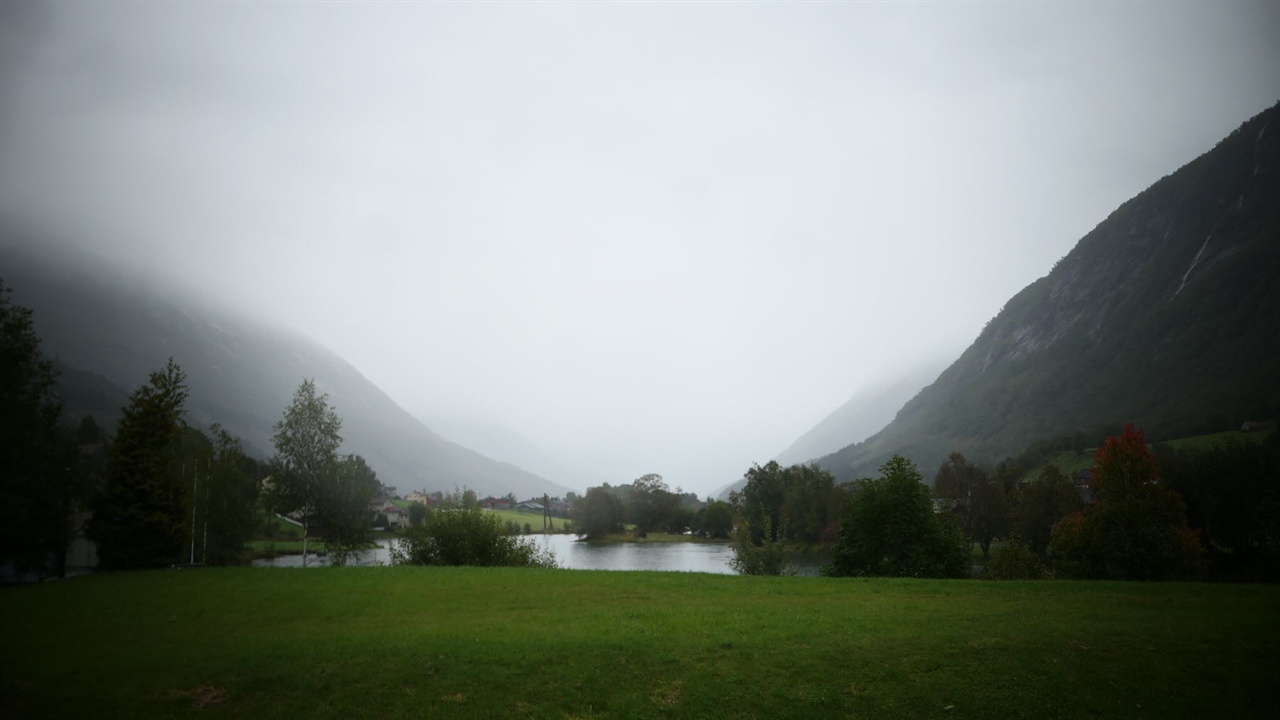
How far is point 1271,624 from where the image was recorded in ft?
57.9

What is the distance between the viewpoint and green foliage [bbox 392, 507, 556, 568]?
155ft

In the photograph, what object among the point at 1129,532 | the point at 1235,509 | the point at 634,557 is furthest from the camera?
the point at 634,557

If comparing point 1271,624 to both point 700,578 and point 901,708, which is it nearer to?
point 901,708

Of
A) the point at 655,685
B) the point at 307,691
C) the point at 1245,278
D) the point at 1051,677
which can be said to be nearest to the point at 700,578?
the point at 655,685

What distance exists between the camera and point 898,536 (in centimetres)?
4244

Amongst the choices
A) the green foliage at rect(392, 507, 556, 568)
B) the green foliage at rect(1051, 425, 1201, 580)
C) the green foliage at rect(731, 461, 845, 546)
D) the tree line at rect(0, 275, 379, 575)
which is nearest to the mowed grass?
the tree line at rect(0, 275, 379, 575)

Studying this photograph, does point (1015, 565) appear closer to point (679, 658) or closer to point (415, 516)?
point (679, 658)

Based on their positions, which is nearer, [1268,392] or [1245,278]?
[1268,392]

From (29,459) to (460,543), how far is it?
25.4m

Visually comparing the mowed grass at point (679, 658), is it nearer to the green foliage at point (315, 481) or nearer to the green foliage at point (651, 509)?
the green foliage at point (315, 481)

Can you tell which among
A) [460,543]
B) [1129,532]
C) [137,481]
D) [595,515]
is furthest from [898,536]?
[595,515]

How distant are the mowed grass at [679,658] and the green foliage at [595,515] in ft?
352

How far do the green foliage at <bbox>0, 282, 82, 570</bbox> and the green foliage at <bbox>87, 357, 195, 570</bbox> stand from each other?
287 centimetres

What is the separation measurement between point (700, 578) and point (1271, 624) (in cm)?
1910
